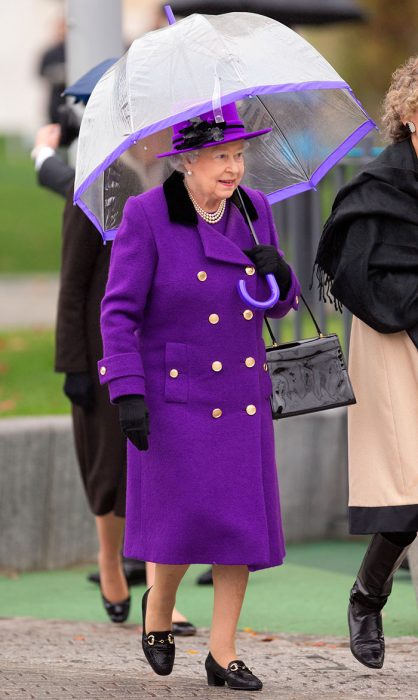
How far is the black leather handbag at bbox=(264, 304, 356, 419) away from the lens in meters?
5.08

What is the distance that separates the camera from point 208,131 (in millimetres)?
4953

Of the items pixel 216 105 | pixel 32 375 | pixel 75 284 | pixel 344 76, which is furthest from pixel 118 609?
pixel 344 76

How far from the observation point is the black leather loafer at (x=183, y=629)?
6.29 m

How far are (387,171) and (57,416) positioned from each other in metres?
3.33

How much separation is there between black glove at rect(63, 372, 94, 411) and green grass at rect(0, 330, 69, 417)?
2290 mm

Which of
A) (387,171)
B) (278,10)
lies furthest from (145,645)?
(278,10)

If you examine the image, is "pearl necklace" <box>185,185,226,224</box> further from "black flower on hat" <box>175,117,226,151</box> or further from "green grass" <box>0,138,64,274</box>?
"green grass" <box>0,138,64,274</box>

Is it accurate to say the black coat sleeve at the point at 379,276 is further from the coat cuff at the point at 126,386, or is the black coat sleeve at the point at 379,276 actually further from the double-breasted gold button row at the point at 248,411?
the coat cuff at the point at 126,386

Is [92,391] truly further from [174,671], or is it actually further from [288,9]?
[288,9]

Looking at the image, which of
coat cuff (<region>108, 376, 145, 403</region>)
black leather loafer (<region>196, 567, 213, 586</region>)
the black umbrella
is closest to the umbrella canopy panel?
coat cuff (<region>108, 376, 145, 403</region>)

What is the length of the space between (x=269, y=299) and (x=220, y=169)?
1.41ft

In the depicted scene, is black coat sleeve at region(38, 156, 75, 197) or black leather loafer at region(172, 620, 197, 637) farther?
black coat sleeve at region(38, 156, 75, 197)

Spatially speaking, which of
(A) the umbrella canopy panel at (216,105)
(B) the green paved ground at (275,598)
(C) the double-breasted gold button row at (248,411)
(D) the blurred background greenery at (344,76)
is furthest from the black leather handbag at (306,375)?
(D) the blurred background greenery at (344,76)

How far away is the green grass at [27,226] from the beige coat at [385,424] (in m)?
15.1
